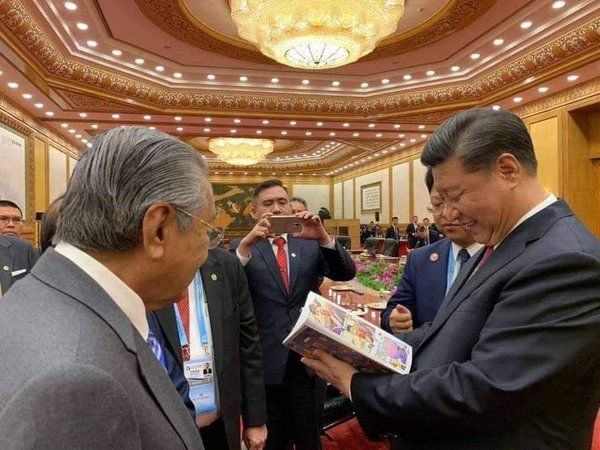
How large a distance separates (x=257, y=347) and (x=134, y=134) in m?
1.43

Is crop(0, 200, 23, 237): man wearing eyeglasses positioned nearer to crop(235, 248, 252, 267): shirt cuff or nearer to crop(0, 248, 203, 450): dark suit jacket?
crop(235, 248, 252, 267): shirt cuff

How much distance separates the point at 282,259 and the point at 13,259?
2.07 m

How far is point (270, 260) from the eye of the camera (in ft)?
8.26

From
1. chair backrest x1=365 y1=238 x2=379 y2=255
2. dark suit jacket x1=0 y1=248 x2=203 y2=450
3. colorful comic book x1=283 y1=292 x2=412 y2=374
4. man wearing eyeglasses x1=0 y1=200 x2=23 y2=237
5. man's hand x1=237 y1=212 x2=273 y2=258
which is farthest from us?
chair backrest x1=365 y1=238 x2=379 y2=255

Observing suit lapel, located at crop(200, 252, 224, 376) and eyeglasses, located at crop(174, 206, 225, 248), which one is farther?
suit lapel, located at crop(200, 252, 224, 376)

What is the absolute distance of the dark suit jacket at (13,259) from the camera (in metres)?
3.19

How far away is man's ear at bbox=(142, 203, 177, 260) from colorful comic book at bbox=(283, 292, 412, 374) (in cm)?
45

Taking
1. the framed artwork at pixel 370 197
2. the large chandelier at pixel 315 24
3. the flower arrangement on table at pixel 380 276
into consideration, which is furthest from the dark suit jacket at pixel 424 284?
the framed artwork at pixel 370 197

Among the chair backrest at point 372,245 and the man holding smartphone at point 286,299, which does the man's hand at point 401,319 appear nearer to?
the man holding smartphone at point 286,299

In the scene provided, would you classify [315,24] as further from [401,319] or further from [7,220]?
[401,319]

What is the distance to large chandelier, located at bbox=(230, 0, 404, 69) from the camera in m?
5.50

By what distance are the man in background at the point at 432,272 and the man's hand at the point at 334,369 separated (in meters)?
0.80

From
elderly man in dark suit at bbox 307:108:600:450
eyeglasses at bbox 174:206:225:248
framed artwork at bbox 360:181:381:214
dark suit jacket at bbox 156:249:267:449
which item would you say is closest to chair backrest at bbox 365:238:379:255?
dark suit jacket at bbox 156:249:267:449

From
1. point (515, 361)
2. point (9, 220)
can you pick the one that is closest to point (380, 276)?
point (9, 220)
